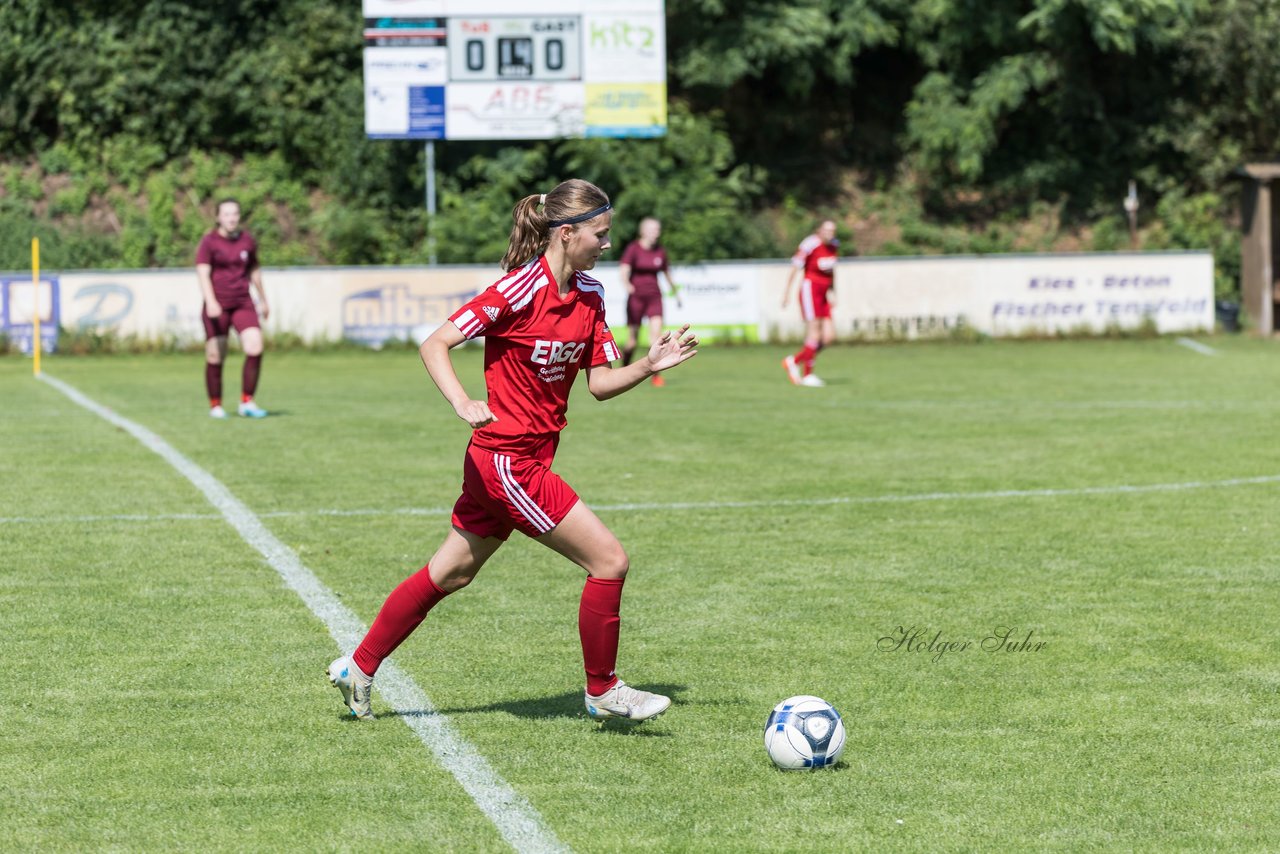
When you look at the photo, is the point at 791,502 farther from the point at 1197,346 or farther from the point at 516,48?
the point at 516,48

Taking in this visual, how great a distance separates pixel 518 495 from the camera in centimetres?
526

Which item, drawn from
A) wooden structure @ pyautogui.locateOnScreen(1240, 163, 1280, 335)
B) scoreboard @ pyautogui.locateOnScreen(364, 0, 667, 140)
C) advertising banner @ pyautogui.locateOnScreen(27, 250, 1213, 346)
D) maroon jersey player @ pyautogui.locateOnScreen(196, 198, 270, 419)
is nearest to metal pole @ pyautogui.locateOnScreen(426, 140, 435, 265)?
scoreboard @ pyautogui.locateOnScreen(364, 0, 667, 140)

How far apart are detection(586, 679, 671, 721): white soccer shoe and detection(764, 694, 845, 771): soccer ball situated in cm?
50

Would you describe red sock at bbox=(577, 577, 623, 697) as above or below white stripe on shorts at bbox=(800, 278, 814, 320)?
below

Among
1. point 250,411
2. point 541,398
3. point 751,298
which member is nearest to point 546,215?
point 541,398

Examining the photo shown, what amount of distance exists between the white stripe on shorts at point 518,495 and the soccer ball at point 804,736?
3.10 ft

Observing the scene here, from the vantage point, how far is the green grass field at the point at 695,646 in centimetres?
454

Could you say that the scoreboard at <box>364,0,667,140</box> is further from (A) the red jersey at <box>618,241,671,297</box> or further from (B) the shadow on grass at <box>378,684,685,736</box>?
(B) the shadow on grass at <box>378,684,685,736</box>

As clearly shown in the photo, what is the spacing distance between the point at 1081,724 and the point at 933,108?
31772mm

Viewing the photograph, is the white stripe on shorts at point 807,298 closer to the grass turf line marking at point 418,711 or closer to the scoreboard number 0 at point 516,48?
the grass turf line marking at point 418,711

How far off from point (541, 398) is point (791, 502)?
521 centimetres

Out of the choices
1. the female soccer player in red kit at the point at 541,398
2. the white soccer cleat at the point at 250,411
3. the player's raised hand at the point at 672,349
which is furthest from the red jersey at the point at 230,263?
the player's raised hand at the point at 672,349

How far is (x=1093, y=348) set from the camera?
26.9 m

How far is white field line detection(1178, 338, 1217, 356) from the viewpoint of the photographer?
25625 mm
